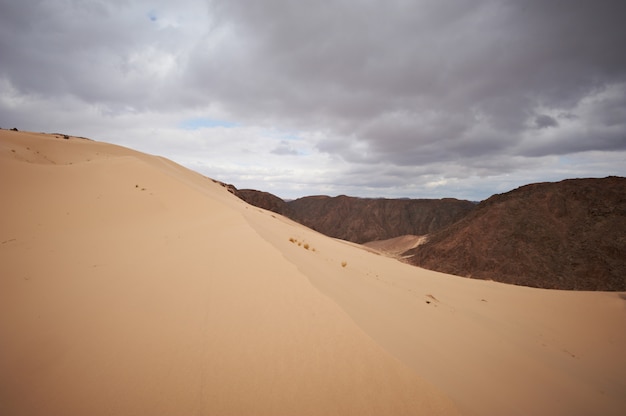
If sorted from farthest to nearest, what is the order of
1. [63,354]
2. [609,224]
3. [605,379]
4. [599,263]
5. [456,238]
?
[456,238], [609,224], [599,263], [605,379], [63,354]

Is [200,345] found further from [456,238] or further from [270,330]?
[456,238]

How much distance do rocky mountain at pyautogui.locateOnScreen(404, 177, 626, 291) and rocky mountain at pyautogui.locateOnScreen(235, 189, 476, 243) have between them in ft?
134

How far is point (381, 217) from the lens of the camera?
79.0m

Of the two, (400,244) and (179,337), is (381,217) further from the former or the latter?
(179,337)

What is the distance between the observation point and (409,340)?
2945mm

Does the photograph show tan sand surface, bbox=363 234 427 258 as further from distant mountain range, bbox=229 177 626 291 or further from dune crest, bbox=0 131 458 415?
dune crest, bbox=0 131 458 415

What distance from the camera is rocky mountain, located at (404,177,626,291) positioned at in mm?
20578

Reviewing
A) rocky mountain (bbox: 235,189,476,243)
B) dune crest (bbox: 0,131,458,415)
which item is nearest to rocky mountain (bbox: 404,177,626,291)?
dune crest (bbox: 0,131,458,415)

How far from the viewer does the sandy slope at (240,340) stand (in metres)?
1.95

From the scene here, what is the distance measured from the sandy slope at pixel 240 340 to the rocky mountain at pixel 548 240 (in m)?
19.9

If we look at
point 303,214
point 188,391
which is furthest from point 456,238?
point 303,214

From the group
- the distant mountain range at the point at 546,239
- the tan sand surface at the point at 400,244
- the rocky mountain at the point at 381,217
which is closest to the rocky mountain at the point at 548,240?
the distant mountain range at the point at 546,239

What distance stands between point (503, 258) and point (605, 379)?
24470mm

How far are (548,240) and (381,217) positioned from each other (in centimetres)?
5519
